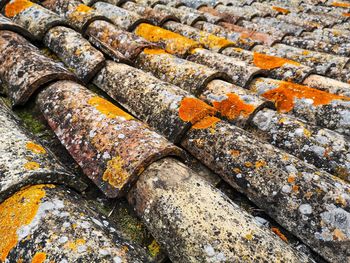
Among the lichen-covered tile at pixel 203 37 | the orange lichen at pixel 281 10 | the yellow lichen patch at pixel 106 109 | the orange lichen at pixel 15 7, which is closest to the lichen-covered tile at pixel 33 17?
the orange lichen at pixel 15 7

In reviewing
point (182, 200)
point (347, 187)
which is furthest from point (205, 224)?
point (347, 187)

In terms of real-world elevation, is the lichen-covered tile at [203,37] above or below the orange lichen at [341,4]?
below

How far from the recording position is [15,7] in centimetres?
309

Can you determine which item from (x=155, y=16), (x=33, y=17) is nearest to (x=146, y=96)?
(x=33, y=17)

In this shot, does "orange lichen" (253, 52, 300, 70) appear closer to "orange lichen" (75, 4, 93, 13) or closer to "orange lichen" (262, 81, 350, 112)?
"orange lichen" (262, 81, 350, 112)

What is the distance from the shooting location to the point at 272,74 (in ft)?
10.2

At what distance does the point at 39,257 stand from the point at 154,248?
1.71ft

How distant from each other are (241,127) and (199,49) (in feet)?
4.23

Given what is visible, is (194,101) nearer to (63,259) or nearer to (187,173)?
(187,173)

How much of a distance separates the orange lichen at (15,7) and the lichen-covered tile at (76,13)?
0.39 metres

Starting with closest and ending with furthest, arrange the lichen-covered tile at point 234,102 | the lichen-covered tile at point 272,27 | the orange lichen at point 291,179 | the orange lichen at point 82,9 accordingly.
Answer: the orange lichen at point 291,179
the lichen-covered tile at point 234,102
the orange lichen at point 82,9
the lichen-covered tile at point 272,27

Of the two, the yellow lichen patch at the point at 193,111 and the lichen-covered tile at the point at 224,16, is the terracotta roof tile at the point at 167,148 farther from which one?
the lichen-covered tile at the point at 224,16

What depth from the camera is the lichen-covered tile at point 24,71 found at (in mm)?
2027

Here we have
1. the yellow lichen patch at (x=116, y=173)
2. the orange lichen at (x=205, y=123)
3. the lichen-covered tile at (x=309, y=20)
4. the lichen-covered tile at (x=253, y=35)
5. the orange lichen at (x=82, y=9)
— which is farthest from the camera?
the lichen-covered tile at (x=309, y=20)
